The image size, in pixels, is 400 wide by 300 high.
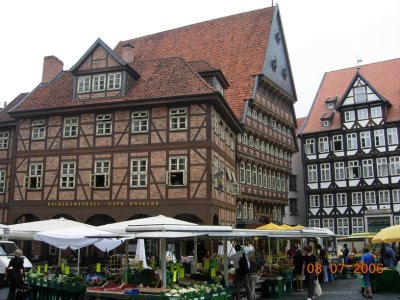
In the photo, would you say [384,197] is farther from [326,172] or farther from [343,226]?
[326,172]

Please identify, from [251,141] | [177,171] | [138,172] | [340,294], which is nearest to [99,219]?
[138,172]

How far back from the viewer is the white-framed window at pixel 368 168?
41312mm

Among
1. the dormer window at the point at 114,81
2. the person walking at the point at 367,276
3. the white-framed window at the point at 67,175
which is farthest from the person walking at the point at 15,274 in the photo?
the dormer window at the point at 114,81

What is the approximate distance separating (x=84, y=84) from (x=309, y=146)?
81.5ft

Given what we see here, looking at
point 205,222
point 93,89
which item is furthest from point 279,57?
point 205,222

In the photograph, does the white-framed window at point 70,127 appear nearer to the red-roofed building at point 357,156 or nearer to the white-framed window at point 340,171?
the red-roofed building at point 357,156

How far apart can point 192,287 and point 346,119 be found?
34.6m

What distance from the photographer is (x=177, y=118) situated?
24.3 metres

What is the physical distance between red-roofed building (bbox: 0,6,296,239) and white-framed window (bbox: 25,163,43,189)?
0.06m

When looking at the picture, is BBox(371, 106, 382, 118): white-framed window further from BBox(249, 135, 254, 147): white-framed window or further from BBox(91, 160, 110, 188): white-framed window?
BBox(91, 160, 110, 188): white-framed window

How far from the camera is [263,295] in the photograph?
16312 millimetres

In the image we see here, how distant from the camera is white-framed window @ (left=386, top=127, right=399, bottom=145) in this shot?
40.5 meters

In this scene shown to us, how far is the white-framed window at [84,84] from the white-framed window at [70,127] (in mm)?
1591

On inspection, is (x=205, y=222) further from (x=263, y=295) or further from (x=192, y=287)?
(x=192, y=287)
